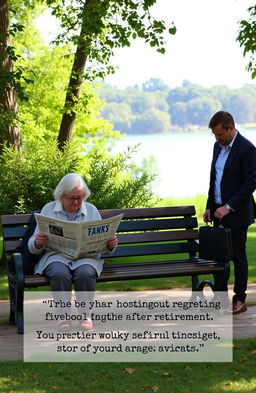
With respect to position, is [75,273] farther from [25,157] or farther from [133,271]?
[25,157]

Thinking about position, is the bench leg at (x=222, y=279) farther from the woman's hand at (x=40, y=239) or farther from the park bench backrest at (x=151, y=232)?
the woman's hand at (x=40, y=239)

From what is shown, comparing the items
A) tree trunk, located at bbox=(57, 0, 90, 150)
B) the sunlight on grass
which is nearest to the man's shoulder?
the sunlight on grass

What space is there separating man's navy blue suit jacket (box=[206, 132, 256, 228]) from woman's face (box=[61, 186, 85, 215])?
136cm

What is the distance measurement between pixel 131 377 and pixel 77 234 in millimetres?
1493

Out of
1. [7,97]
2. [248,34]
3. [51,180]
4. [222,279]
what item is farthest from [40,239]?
[248,34]

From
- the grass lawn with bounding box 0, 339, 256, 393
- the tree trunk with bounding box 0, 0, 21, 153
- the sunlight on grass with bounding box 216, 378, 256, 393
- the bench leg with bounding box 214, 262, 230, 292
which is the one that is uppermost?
the tree trunk with bounding box 0, 0, 21, 153

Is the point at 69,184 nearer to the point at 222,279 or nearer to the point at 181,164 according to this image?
the point at 222,279

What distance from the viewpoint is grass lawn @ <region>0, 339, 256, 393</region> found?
5.05 m

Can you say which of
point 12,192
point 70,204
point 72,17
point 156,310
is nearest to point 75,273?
point 70,204

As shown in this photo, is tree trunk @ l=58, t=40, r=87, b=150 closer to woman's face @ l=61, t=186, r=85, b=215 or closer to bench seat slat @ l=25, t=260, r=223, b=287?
bench seat slat @ l=25, t=260, r=223, b=287

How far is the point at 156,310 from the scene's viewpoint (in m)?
7.64

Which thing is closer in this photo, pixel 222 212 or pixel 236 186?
pixel 222 212

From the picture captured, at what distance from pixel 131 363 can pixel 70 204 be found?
1.66 meters

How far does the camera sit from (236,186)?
291 inches
